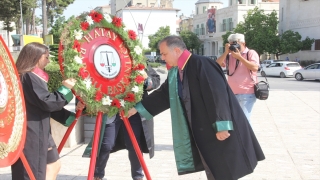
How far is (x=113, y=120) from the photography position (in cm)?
450

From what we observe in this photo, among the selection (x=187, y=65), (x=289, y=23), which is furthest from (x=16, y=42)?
(x=187, y=65)

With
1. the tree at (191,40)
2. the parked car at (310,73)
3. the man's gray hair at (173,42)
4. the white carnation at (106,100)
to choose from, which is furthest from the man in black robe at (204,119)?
the tree at (191,40)

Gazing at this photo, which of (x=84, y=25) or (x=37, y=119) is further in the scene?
(x=84, y=25)

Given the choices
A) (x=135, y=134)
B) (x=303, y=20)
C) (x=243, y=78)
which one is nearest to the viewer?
(x=135, y=134)

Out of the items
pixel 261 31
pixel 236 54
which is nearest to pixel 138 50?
pixel 236 54

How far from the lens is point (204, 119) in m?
3.63

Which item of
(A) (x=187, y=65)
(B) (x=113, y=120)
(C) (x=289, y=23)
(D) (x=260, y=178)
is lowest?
(D) (x=260, y=178)

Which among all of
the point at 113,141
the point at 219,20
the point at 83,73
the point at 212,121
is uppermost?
the point at 219,20

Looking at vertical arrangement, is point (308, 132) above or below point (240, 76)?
below

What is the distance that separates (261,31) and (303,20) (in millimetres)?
4777

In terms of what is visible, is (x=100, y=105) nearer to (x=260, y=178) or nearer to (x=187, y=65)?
(x=187, y=65)

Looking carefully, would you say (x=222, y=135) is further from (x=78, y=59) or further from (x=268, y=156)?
(x=268, y=156)

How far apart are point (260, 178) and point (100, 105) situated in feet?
8.30

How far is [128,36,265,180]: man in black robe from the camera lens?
354cm
